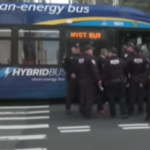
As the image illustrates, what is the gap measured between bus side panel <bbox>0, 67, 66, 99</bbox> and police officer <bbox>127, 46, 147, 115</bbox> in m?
2.72

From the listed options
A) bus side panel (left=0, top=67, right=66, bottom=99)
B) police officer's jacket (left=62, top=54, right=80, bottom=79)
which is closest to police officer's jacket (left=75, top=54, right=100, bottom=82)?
police officer's jacket (left=62, top=54, right=80, bottom=79)

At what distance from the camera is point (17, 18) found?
14.4 meters

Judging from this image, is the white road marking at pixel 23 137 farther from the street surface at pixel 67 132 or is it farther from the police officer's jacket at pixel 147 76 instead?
the police officer's jacket at pixel 147 76

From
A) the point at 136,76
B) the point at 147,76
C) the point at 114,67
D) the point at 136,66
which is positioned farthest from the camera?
the point at 136,76

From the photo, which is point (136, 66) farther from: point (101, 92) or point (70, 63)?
point (70, 63)

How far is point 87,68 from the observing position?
11820mm

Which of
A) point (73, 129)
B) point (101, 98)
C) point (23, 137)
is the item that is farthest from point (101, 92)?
point (23, 137)

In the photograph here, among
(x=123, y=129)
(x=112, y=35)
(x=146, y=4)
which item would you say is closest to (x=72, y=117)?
(x=123, y=129)

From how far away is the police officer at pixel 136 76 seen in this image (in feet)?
39.4

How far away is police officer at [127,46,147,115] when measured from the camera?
12.0 m

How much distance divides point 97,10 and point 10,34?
2.74 metres

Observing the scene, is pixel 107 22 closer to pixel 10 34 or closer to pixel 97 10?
pixel 97 10

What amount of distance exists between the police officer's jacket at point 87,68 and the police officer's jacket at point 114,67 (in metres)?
0.29

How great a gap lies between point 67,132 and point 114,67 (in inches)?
95.7
